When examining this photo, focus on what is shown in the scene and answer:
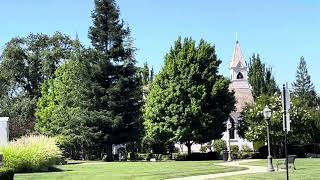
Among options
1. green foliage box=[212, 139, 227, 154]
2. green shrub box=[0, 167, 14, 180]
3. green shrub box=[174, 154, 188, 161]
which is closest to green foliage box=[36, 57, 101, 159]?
green shrub box=[174, 154, 188, 161]

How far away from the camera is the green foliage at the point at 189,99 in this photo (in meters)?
54.5

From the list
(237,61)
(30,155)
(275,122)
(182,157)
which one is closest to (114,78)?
(182,157)

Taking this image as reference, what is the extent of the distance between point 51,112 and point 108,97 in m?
12.5

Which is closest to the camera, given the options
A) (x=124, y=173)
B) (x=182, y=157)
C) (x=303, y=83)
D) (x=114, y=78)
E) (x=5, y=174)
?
(x=5, y=174)

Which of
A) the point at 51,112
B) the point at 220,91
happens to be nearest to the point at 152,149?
the point at 51,112

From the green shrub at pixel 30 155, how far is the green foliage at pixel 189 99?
1927 centimetres

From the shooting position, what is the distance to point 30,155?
34.8 meters

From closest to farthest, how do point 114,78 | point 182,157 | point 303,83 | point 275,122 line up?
point 275,122 < point 182,157 < point 114,78 < point 303,83

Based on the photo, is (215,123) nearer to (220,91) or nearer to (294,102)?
(220,91)

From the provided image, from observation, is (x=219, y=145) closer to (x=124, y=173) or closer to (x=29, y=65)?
(x=29, y=65)

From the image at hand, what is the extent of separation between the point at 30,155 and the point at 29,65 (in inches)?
1785

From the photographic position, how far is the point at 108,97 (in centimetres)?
5838

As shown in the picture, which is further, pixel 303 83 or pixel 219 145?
pixel 303 83

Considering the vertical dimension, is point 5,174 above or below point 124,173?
above
